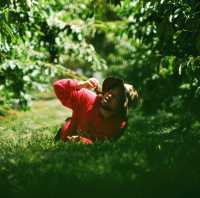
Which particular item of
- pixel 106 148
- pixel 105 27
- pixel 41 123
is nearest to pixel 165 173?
pixel 106 148

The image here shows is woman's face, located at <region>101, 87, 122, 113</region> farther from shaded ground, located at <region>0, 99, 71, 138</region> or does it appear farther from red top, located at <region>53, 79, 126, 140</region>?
shaded ground, located at <region>0, 99, 71, 138</region>

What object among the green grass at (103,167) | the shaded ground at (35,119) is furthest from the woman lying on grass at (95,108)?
the shaded ground at (35,119)

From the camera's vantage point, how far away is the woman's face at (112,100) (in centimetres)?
823

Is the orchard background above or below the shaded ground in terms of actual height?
above

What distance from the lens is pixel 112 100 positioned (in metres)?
8.23

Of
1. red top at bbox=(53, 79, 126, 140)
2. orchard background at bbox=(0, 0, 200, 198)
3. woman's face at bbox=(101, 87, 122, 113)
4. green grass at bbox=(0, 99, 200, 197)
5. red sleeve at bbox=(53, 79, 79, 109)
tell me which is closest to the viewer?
green grass at bbox=(0, 99, 200, 197)

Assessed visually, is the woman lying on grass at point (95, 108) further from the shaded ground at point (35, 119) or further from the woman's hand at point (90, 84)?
the shaded ground at point (35, 119)

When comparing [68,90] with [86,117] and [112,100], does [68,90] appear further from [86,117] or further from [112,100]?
[112,100]

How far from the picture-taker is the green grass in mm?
5676

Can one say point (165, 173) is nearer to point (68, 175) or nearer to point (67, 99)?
point (68, 175)

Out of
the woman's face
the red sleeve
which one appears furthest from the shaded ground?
the woman's face

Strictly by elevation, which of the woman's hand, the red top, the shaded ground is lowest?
the shaded ground

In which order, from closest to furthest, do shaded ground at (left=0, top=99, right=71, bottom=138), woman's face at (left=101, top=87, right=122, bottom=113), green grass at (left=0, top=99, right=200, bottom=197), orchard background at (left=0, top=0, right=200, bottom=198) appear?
green grass at (left=0, top=99, right=200, bottom=197) → orchard background at (left=0, top=0, right=200, bottom=198) → woman's face at (left=101, top=87, right=122, bottom=113) → shaded ground at (left=0, top=99, right=71, bottom=138)

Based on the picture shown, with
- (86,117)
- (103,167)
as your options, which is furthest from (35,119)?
(103,167)
